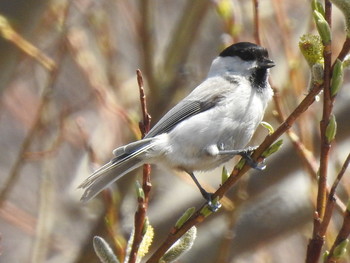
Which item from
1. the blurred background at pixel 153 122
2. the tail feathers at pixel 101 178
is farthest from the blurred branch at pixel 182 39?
the tail feathers at pixel 101 178

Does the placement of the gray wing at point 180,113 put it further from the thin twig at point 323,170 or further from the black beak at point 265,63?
the thin twig at point 323,170

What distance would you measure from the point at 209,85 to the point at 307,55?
1184 mm

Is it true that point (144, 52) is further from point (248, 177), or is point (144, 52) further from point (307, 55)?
point (307, 55)

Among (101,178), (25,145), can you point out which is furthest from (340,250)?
(25,145)

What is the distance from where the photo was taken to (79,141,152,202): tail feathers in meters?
1.81

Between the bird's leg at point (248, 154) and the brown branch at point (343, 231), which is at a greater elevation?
the bird's leg at point (248, 154)

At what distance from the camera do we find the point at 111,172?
6.34ft

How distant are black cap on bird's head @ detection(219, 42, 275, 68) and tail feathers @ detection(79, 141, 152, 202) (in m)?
0.56

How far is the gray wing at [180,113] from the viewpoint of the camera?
7.10ft

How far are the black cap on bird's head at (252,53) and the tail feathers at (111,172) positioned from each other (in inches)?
22.1

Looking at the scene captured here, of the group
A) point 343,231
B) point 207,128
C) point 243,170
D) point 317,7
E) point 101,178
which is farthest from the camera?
point 207,128

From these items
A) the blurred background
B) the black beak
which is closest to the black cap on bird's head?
the black beak

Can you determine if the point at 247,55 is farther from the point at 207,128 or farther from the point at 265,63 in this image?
the point at 207,128

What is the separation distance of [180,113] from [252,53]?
1.26 ft
